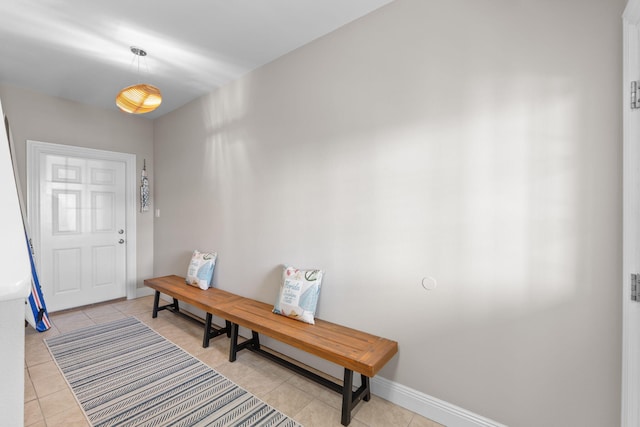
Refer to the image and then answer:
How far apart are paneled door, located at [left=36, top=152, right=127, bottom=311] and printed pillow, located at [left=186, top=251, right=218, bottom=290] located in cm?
160

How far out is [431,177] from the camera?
1.85 meters

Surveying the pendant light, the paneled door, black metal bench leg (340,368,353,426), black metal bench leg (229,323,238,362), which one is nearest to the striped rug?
black metal bench leg (229,323,238,362)

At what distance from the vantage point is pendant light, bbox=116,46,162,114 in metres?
2.34

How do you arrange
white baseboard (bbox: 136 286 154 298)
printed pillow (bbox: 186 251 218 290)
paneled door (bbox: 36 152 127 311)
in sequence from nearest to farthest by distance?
printed pillow (bbox: 186 251 218 290) → paneled door (bbox: 36 152 127 311) → white baseboard (bbox: 136 286 154 298)

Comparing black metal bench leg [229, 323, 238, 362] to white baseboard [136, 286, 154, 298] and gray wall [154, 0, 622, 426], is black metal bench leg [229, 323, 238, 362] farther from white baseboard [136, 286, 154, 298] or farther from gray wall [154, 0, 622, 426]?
white baseboard [136, 286, 154, 298]

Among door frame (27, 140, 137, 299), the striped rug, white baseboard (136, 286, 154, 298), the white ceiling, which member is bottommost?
the striped rug

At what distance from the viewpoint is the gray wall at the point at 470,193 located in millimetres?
1409

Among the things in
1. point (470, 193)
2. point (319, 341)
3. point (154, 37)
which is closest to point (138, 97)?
point (154, 37)

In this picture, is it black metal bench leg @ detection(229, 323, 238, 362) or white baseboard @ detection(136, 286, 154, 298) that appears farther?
white baseboard @ detection(136, 286, 154, 298)

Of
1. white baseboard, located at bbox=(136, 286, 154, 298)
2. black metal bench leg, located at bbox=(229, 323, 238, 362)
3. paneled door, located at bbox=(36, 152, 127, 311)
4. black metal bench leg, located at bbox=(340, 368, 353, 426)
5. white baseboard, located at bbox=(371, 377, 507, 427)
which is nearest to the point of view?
white baseboard, located at bbox=(371, 377, 507, 427)
